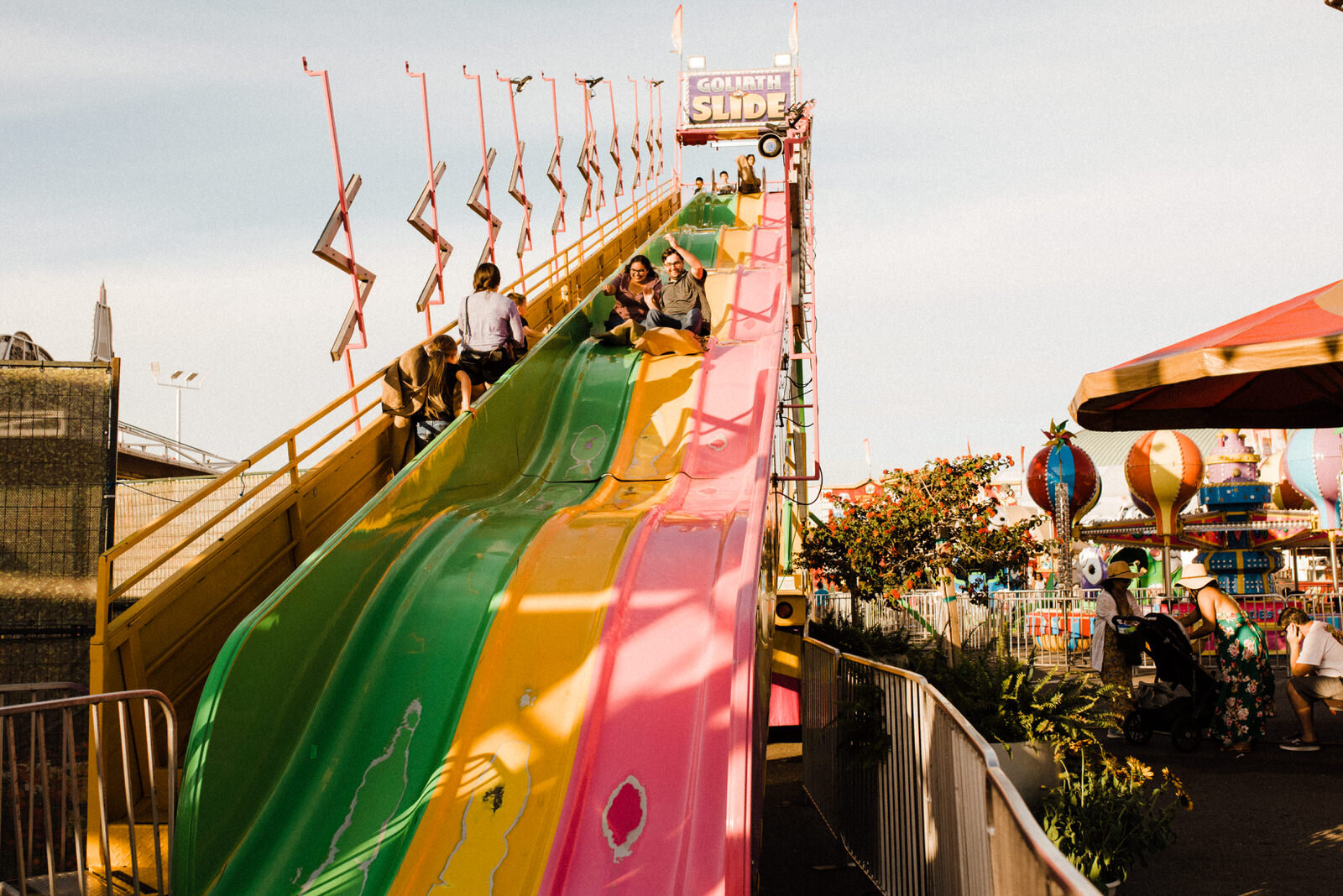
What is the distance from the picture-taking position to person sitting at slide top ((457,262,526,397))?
10.4 meters

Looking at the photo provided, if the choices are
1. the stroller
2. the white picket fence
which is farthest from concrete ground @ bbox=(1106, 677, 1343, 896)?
the white picket fence

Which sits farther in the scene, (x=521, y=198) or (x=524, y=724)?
(x=521, y=198)

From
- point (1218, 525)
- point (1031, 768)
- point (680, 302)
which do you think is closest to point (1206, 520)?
point (1218, 525)

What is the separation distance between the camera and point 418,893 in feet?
15.7

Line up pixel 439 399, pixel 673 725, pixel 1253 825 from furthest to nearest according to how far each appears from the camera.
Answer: pixel 439 399 → pixel 1253 825 → pixel 673 725

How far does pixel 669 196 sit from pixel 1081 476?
42.1ft

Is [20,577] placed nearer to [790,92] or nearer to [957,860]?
[957,860]

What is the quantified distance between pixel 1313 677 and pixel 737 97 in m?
24.2

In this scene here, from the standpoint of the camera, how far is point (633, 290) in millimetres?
13555

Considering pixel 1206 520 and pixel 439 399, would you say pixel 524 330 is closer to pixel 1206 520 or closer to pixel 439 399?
pixel 439 399

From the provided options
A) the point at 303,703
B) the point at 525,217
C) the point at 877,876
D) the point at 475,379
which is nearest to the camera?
the point at 303,703

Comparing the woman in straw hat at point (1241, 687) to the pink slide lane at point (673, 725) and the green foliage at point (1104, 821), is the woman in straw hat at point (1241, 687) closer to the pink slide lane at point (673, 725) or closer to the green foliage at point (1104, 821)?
the green foliage at point (1104, 821)

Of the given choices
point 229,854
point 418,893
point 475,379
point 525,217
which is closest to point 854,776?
point 418,893

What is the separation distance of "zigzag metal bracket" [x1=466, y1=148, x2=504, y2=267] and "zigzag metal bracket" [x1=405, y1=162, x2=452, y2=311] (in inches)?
70.4
